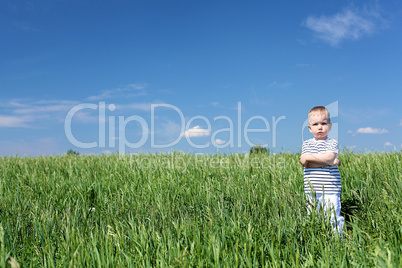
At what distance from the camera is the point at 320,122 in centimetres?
377

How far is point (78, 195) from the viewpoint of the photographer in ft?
15.7

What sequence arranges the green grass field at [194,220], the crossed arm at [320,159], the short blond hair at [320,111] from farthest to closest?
the short blond hair at [320,111] < the crossed arm at [320,159] < the green grass field at [194,220]

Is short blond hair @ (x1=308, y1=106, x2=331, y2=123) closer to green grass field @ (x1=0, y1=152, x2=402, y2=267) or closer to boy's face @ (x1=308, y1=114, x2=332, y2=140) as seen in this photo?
boy's face @ (x1=308, y1=114, x2=332, y2=140)

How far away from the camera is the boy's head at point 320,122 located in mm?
3754

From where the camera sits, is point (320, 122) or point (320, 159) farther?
point (320, 122)

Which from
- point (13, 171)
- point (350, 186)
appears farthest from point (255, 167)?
point (13, 171)

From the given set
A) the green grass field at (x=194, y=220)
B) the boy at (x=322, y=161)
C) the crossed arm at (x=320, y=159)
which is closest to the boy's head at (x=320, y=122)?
the boy at (x=322, y=161)

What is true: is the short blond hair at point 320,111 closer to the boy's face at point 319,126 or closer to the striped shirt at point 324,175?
the boy's face at point 319,126

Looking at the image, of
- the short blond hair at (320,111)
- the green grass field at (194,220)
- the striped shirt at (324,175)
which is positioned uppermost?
the short blond hair at (320,111)

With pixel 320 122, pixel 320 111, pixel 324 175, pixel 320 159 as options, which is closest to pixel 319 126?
pixel 320 122

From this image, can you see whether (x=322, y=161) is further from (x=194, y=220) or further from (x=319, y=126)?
(x=194, y=220)

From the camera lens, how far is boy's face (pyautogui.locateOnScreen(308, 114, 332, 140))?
3760 mm

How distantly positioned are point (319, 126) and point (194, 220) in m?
1.84

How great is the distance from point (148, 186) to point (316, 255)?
2.73 m
